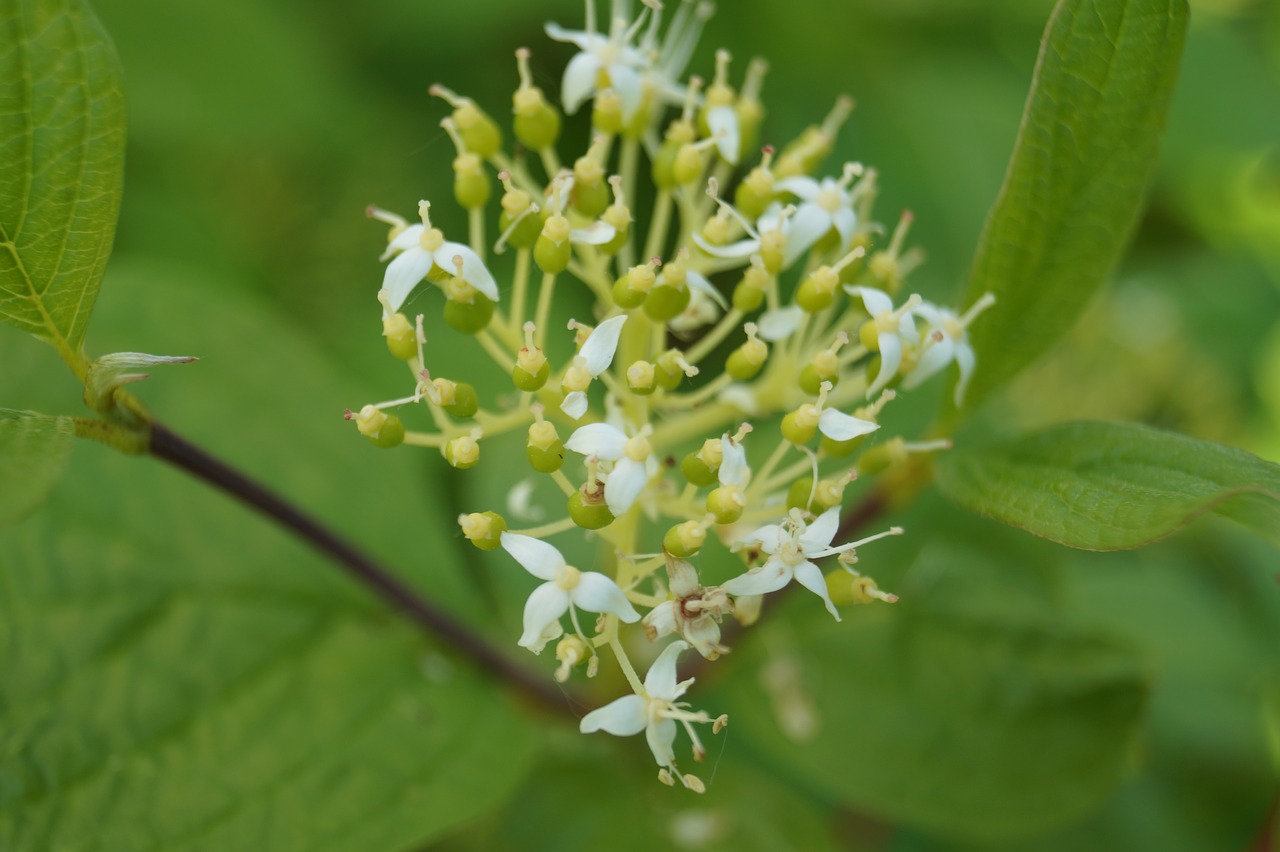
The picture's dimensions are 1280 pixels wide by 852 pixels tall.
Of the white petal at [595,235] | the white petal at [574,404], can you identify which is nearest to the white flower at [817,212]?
the white petal at [595,235]

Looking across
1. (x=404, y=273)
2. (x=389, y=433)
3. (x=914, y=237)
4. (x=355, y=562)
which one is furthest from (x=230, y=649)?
(x=914, y=237)

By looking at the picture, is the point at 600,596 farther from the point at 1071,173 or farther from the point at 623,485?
the point at 1071,173

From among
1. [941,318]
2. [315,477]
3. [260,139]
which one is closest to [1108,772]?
[941,318]

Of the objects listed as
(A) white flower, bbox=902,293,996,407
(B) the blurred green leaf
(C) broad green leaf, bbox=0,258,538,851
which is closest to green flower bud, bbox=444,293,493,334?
(A) white flower, bbox=902,293,996,407

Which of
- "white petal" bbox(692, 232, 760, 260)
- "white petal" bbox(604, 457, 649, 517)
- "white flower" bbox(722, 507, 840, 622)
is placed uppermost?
"white petal" bbox(692, 232, 760, 260)

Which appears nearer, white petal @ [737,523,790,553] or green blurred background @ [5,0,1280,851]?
white petal @ [737,523,790,553]

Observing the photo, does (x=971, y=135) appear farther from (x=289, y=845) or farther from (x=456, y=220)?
(x=289, y=845)

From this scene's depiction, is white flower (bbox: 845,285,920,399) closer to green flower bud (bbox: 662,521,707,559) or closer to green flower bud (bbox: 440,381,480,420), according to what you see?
green flower bud (bbox: 662,521,707,559)

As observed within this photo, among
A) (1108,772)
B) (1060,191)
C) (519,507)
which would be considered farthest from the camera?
(1108,772)
